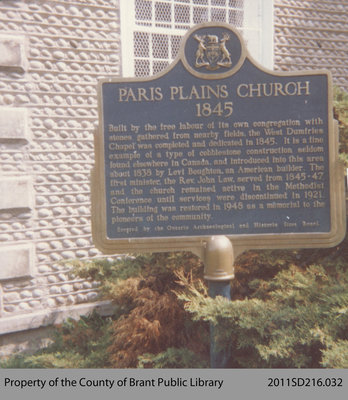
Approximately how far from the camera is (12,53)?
205 inches

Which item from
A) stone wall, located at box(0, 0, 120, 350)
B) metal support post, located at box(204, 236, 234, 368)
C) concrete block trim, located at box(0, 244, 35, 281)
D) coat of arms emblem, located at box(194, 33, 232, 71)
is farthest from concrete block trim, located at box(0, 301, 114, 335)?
coat of arms emblem, located at box(194, 33, 232, 71)

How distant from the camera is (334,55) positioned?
22.5 ft

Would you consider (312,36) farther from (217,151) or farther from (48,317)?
(48,317)

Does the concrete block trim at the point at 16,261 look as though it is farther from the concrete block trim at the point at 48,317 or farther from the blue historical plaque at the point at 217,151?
the blue historical plaque at the point at 217,151

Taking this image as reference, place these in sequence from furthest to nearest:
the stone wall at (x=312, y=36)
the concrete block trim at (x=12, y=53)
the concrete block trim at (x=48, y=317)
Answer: the stone wall at (x=312, y=36)
the concrete block trim at (x=48, y=317)
the concrete block trim at (x=12, y=53)

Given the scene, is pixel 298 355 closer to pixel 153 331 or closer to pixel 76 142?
pixel 153 331

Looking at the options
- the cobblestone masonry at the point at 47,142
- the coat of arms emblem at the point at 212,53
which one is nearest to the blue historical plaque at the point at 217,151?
the coat of arms emblem at the point at 212,53

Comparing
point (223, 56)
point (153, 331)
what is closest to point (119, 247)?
point (153, 331)

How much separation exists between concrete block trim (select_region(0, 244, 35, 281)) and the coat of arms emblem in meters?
3.21

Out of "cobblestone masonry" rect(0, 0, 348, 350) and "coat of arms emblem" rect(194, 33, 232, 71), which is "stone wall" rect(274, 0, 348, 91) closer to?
"cobblestone masonry" rect(0, 0, 348, 350)

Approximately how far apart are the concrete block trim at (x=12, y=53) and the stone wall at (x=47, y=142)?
11 millimetres

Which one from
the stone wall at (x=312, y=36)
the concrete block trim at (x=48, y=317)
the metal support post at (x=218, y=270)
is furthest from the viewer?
the stone wall at (x=312, y=36)

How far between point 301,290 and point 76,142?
11.1ft

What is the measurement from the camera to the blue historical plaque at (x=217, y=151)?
3383 millimetres
